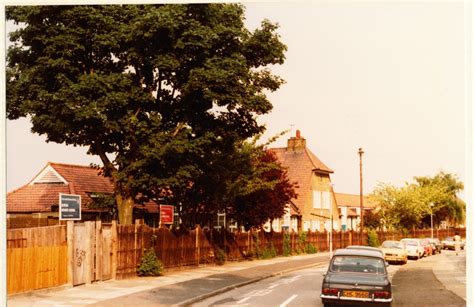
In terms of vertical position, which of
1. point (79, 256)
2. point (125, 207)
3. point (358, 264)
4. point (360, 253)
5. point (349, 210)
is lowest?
point (79, 256)

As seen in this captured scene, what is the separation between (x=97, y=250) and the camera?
79.7 feet

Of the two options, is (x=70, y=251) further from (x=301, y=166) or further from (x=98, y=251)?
(x=301, y=166)

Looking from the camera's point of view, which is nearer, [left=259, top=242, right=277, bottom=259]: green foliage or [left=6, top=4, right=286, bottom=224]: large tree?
[left=6, top=4, right=286, bottom=224]: large tree

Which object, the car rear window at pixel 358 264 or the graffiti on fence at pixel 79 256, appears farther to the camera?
the graffiti on fence at pixel 79 256

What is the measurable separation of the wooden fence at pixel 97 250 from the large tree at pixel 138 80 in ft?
6.57

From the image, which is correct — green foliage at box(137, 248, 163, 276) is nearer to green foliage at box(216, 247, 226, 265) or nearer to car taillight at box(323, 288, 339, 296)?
green foliage at box(216, 247, 226, 265)

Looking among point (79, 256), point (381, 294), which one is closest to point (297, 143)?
point (79, 256)

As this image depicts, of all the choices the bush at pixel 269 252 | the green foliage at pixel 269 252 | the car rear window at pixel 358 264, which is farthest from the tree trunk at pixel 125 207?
the bush at pixel 269 252

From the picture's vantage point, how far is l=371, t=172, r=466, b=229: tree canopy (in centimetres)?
7350

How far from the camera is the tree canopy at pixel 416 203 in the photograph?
73500 millimetres

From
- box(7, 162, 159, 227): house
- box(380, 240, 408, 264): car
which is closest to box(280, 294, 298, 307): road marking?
box(7, 162, 159, 227): house

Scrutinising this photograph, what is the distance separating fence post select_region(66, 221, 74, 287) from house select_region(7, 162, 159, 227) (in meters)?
14.4

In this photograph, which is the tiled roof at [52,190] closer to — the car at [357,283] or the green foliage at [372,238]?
the car at [357,283]

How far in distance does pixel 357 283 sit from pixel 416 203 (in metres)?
59.1
